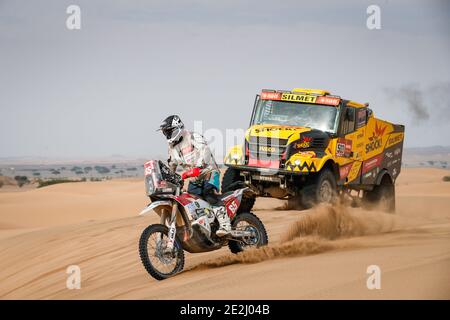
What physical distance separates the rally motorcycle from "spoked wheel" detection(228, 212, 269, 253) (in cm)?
4

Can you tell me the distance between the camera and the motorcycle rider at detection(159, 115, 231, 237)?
31.9 ft

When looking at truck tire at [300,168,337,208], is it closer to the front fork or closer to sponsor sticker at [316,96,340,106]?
sponsor sticker at [316,96,340,106]

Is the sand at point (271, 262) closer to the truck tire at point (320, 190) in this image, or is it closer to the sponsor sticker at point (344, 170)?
the truck tire at point (320, 190)

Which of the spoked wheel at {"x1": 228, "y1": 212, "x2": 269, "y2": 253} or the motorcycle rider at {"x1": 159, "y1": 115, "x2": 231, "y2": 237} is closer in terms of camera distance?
the motorcycle rider at {"x1": 159, "y1": 115, "x2": 231, "y2": 237}

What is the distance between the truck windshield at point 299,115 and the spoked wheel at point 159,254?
6915mm

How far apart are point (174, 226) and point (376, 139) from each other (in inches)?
350

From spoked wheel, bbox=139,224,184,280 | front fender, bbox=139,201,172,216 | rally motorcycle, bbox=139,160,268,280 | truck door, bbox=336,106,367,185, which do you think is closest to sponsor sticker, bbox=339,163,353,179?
truck door, bbox=336,106,367,185

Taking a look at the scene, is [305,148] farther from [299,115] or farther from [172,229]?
[172,229]

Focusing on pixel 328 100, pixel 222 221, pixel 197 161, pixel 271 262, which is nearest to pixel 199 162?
pixel 197 161

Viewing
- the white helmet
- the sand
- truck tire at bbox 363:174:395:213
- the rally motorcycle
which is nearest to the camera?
the sand

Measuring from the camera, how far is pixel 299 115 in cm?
1598

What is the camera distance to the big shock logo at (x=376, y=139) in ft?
55.8
